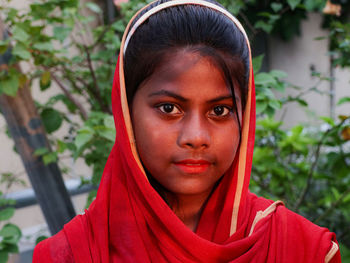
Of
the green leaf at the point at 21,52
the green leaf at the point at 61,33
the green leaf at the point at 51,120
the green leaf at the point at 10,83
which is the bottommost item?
the green leaf at the point at 51,120

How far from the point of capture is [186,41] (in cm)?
83

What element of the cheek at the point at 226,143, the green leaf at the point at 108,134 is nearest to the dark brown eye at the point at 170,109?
the cheek at the point at 226,143

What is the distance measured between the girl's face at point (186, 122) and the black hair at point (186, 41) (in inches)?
0.9

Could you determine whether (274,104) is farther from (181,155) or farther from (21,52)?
(21,52)

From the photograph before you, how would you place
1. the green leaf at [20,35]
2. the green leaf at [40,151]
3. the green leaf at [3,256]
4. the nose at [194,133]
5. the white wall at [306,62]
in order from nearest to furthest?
the nose at [194,133]
the green leaf at [3,256]
the green leaf at [20,35]
the green leaf at [40,151]
the white wall at [306,62]

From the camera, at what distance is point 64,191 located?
1.59 m

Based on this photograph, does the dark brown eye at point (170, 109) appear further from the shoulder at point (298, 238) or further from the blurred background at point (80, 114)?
the blurred background at point (80, 114)

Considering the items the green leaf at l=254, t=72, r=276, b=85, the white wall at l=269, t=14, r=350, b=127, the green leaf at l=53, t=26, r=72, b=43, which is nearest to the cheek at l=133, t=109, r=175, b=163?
the green leaf at l=254, t=72, r=276, b=85

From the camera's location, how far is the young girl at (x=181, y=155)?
0.81 meters

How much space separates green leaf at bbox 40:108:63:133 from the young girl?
0.86 m

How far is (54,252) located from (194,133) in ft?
1.48

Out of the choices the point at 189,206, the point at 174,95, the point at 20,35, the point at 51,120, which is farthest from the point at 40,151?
the point at 174,95

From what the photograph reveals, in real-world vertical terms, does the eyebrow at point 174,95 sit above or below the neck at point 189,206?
above

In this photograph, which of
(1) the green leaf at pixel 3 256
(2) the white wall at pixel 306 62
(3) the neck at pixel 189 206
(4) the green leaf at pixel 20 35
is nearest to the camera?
(3) the neck at pixel 189 206
